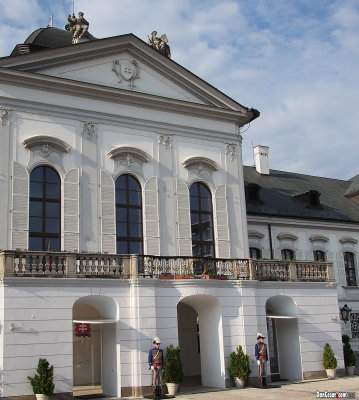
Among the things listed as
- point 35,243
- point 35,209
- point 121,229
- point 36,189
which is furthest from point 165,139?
point 35,243

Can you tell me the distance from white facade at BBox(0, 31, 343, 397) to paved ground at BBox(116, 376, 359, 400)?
1.03 metres

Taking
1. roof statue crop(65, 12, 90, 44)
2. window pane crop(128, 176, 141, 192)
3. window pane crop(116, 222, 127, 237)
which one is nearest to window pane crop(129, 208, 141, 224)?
window pane crop(116, 222, 127, 237)

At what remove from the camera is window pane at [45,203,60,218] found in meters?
20.4

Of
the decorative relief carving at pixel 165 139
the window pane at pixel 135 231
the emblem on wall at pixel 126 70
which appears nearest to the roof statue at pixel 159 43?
the emblem on wall at pixel 126 70

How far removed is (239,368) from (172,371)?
267 centimetres

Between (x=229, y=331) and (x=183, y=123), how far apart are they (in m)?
8.78

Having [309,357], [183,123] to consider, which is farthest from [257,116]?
[309,357]

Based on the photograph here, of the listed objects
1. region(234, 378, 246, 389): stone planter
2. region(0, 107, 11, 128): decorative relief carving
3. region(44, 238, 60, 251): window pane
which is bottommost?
region(234, 378, 246, 389): stone planter

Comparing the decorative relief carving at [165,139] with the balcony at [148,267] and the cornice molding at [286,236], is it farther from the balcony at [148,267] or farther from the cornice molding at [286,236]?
the cornice molding at [286,236]

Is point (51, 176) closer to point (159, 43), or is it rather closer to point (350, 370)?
point (159, 43)

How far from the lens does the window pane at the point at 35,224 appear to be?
19.9 metres

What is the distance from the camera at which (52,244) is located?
20.1 meters

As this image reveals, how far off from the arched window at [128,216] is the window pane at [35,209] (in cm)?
297

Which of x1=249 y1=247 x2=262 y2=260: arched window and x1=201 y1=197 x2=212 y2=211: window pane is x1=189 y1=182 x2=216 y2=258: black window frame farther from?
x1=249 y1=247 x2=262 y2=260: arched window
